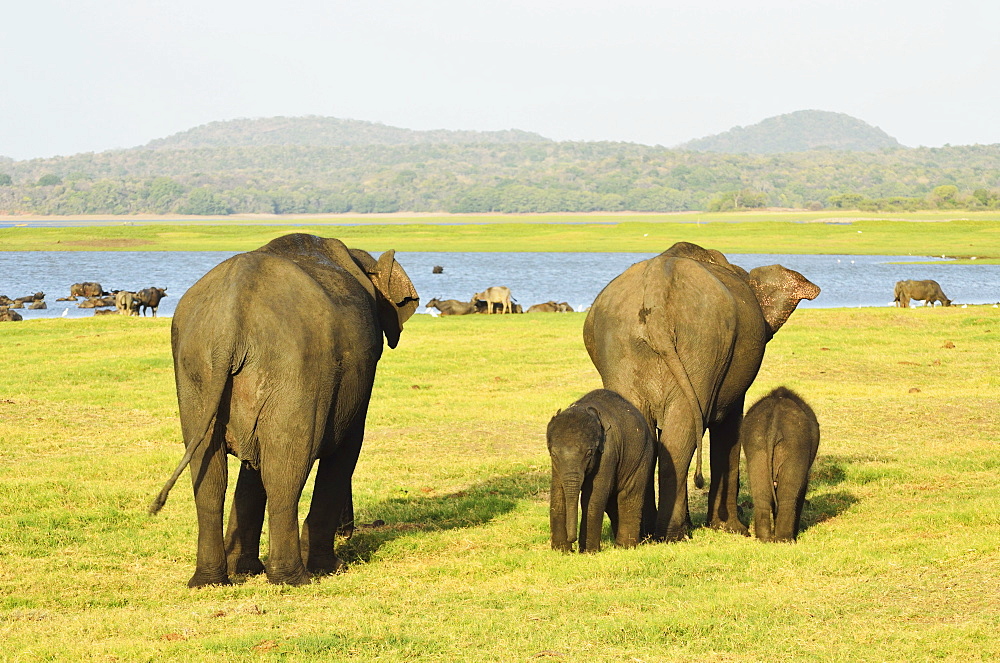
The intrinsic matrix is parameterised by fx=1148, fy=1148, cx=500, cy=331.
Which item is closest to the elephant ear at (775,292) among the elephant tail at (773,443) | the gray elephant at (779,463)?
the gray elephant at (779,463)

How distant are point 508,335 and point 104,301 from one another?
87.4 feet

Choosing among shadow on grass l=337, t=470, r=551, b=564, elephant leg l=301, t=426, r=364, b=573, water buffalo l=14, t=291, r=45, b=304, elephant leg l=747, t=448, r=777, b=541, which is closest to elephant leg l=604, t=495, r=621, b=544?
elephant leg l=747, t=448, r=777, b=541

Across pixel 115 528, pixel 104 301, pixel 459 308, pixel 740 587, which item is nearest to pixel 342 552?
pixel 115 528

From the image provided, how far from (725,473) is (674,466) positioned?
1120mm

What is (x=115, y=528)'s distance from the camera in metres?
11.0

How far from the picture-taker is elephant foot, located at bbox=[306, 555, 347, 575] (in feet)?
30.2

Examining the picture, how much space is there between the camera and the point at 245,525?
9.18m

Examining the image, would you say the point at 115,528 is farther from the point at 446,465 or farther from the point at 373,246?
the point at 373,246

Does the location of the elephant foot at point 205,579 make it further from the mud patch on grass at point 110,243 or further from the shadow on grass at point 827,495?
the mud patch on grass at point 110,243

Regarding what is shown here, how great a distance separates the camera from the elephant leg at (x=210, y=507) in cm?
826

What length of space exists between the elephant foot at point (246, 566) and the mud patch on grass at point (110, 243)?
330ft

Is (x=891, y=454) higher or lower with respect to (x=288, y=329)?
lower

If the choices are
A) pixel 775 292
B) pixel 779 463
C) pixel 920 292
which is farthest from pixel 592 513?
pixel 920 292

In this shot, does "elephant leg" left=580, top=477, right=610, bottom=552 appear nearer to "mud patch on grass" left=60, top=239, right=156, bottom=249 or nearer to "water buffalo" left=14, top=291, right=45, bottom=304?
"water buffalo" left=14, top=291, right=45, bottom=304
